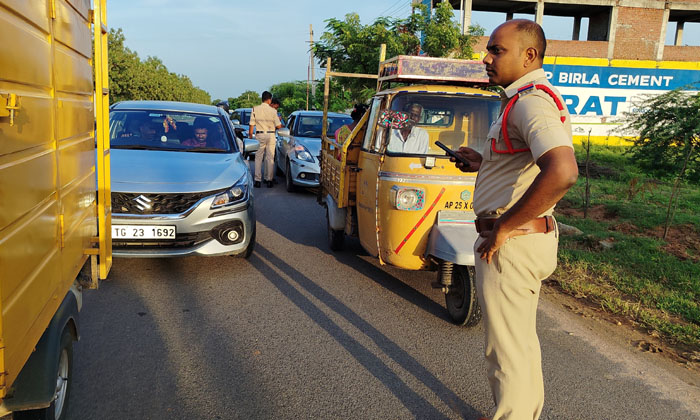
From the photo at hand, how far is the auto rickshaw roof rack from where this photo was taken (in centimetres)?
A: 537

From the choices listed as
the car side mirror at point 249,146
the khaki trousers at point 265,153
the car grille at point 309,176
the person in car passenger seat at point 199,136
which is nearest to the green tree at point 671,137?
the car grille at point 309,176

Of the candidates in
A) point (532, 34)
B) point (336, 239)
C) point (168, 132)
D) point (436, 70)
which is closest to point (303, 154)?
point (168, 132)

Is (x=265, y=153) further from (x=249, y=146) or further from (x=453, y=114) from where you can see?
(x=453, y=114)

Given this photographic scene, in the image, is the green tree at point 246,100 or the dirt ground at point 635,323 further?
the green tree at point 246,100

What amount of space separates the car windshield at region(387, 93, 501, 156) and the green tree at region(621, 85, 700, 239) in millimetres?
3867

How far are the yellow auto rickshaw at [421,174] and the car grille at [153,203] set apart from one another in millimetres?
1643

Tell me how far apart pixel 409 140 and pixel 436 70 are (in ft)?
2.88

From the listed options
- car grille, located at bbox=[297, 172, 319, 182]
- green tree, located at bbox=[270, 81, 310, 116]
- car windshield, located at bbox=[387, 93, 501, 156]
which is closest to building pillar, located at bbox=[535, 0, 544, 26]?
A: green tree, located at bbox=[270, 81, 310, 116]

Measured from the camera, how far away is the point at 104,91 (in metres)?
3.55

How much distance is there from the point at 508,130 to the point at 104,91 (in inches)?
101

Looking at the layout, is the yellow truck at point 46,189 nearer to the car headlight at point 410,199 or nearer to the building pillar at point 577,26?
the car headlight at point 410,199

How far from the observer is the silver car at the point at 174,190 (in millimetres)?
5105

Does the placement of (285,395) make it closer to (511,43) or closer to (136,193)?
(511,43)

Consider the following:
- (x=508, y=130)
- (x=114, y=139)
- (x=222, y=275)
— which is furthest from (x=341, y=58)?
(x=508, y=130)
